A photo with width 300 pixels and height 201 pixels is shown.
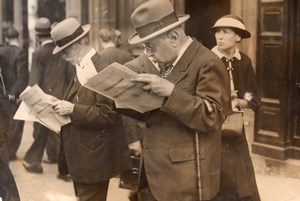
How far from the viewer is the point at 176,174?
7.25 feet

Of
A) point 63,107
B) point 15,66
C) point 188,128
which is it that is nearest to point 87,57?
point 63,107

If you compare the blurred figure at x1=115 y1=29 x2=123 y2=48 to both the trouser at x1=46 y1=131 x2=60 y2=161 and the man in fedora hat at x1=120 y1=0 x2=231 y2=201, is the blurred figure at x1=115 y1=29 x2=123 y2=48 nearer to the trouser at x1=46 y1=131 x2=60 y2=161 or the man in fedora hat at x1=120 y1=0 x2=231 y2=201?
the trouser at x1=46 y1=131 x2=60 y2=161

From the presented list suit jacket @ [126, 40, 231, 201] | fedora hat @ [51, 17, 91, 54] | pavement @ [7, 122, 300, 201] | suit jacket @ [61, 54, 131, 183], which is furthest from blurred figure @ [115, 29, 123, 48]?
suit jacket @ [126, 40, 231, 201]

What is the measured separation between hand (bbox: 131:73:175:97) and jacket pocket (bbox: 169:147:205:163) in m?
0.27

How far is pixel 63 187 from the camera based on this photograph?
4.14 metres

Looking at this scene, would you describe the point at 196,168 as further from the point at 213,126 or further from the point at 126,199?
the point at 126,199

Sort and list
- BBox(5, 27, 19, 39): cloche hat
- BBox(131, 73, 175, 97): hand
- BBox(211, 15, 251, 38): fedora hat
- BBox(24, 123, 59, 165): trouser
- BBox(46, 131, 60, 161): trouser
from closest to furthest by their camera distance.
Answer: BBox(131, 73, 175, 97): hand → BBox(211, 15, 251, 38): fedora hat → BBox(5, 27, 19, 39): cloche hat → BBox(24, 123, 59, 165): trouser → BBox(46, 131, 60, 161): trouser

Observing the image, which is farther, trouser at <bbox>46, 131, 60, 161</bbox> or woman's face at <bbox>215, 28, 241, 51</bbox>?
trouser at <bbox>46, 131, 60, 161</bbox>

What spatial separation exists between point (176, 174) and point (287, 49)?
174cm

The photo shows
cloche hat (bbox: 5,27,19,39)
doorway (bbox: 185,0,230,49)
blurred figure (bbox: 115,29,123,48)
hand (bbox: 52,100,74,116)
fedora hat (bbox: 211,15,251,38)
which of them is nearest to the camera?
hand (bbox: 52,100,74,116)

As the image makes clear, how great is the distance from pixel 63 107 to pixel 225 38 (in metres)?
0.95

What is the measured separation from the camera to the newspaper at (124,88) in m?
2.10

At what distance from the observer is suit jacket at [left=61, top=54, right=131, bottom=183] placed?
2861 millimetres

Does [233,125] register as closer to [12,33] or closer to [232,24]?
[232,24]
